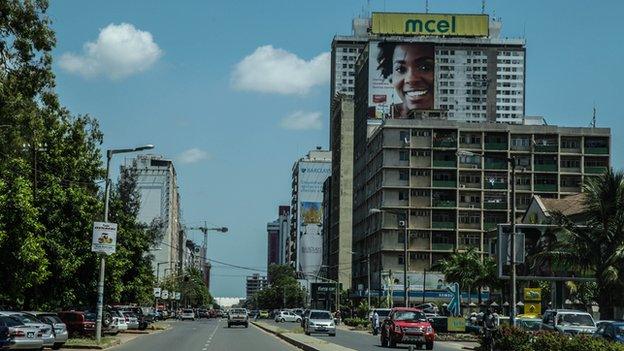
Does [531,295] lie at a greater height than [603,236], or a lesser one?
lesser

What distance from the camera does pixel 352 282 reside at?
144m

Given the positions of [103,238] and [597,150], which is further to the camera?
[597,150]

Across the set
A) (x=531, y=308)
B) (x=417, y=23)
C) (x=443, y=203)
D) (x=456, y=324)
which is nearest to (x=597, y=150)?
(x=443, y=203)

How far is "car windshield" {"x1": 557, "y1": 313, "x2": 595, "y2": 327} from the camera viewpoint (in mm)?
40844

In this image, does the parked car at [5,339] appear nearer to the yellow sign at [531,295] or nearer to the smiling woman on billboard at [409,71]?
the yellow sign at [531,295]

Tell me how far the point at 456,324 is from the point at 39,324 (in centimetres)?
3280

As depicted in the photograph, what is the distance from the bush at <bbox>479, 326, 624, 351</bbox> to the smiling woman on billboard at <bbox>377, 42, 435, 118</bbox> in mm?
116150

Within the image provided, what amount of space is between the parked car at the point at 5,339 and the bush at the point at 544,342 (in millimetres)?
16537

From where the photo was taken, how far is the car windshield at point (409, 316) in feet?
137

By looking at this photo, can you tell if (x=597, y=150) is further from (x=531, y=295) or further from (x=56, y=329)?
(x=56, y=329)

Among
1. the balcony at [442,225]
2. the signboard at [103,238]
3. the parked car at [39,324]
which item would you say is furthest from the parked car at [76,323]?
the balcony at [442,225]

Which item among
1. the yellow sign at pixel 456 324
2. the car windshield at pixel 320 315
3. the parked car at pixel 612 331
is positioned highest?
the parked car at pixel 612 331

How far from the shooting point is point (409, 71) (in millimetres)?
146625

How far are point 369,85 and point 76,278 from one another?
102 meters
